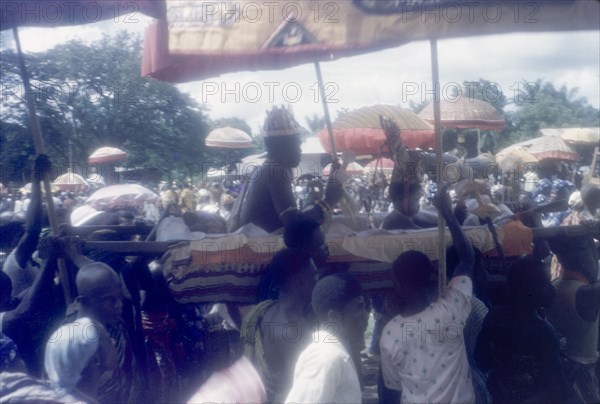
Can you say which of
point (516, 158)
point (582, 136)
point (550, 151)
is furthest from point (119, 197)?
point (582, 136)

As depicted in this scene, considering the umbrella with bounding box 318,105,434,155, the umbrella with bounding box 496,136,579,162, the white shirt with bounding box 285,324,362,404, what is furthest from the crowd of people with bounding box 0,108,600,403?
the umbrella with bounding box 496,136,579,162

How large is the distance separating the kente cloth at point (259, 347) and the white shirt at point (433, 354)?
0.68 meters

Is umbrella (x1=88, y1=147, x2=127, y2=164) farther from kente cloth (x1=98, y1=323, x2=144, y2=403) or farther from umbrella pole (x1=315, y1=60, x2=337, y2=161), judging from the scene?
kente cloth (x1=98, y1=323, x2=144, y2=403)

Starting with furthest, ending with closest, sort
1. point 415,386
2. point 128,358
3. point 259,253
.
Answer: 1. point 259,253
2. point 128,358
3. point 415,386

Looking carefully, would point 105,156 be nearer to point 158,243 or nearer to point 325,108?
point 325,108

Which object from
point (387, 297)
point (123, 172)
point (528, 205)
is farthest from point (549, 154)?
point (123, 172)

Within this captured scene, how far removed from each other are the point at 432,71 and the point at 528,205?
2081 millimetres

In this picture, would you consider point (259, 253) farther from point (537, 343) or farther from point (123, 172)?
point (123, 172)

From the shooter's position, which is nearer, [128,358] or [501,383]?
[501,383]

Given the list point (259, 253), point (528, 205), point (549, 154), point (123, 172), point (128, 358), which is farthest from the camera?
point (123, 172)

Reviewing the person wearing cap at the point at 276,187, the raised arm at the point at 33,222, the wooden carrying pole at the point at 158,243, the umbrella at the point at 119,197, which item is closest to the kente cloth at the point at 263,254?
the wooden carrying pole at the point at 158,243

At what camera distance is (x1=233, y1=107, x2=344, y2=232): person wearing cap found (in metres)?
3.91

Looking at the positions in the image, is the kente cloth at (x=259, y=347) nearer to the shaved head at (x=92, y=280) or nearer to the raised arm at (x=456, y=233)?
the shaved head at (x=92, y=280)

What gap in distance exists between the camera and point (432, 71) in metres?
3.11
